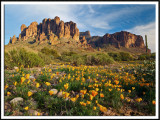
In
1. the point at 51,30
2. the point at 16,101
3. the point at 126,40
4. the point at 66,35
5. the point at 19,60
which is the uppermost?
the point at 51,30

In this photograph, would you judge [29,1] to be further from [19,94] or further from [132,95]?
[132,95]

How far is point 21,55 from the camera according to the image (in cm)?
609

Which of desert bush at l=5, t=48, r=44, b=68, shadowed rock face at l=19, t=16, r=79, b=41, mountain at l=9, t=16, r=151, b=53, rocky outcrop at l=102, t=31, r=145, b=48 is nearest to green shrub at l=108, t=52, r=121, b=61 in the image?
desert bush at l=5, t=48, r=44, b=68

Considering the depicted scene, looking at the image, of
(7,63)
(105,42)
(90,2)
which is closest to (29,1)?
(90,2)

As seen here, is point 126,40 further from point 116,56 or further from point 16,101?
point 16,101

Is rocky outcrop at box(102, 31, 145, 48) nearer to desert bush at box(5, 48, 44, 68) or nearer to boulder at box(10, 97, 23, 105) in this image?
desert bush at box(5, 48, 44, 68)

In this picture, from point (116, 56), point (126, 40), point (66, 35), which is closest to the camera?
point (116, 56)

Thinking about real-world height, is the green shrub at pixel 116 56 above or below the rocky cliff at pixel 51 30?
below

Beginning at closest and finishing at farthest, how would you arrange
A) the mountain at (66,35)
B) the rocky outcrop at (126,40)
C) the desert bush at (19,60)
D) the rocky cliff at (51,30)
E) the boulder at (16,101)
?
the boulder at (16,101)
the desert bush at (19,60)
the rocky outcrop at (126,40)
the mountain at (66,35)
the rocky cliff at (51,30)

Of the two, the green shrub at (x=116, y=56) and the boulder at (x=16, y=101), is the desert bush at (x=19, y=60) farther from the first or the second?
the green shrub at (x=116, y=56)

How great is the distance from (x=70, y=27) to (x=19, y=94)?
161134 millimetres

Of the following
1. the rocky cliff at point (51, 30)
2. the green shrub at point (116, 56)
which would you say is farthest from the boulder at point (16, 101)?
the rocky cliff at point (51, 30)

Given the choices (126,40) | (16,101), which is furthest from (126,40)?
(16,101)

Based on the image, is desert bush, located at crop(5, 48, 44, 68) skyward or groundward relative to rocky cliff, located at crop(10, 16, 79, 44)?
groundward
